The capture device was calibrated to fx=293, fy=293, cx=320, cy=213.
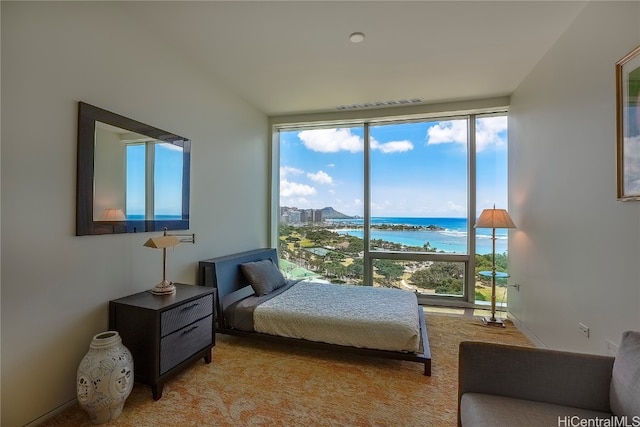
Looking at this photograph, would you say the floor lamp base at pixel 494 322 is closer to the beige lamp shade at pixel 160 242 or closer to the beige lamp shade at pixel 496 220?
the beige lamp shade at pixel 496 220

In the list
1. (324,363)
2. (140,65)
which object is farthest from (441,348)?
(140,65)

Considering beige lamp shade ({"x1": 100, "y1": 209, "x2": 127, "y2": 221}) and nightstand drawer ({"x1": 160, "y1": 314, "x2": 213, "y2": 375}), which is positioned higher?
beige lamp shade ({"x1": 100, "y1": 209, "x2": 127, "y2": 221})

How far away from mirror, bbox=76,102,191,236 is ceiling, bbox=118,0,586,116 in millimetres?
928

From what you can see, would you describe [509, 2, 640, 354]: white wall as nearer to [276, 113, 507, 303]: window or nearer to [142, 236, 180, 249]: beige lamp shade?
[276, 113, 507, 303]: window

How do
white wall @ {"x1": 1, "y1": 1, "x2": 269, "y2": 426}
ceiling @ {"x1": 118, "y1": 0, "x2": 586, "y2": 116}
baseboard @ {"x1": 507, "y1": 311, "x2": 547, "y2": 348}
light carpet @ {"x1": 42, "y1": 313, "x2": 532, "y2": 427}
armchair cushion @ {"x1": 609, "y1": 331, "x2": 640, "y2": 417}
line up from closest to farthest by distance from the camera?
armchair cushion @ {"x1": 609, "y1": 331, "x2": 640, "y2": 417}
white wall @ {"x1": 1, "y1": 1, "x2": 269, "y2": 426}
light carpet @ {"x1": 42, "y1": 313, "x2": 532, "y2": 427}
ceiling @ {"x1": 118, "y1": 0, "x2": 586, "y2": 116}
baseboard @ {"x1": 507, "y1": 311, "x2": 547, "y2": 348}

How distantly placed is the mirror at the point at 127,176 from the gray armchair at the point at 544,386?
8.15 feet

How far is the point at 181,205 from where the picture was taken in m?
2.94

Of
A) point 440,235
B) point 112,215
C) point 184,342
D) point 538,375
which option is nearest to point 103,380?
point 184,342

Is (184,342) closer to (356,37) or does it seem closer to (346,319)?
(346,319)

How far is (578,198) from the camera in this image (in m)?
2.27

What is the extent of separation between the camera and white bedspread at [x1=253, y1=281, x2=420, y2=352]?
247cm

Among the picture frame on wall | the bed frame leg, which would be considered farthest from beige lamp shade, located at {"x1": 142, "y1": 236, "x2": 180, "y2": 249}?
the picture frame on wall

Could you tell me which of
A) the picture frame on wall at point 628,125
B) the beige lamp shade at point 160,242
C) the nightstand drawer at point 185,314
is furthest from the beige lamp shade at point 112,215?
the picture frame on wall at point 628,125

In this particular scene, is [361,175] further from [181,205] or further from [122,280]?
[122,280]
